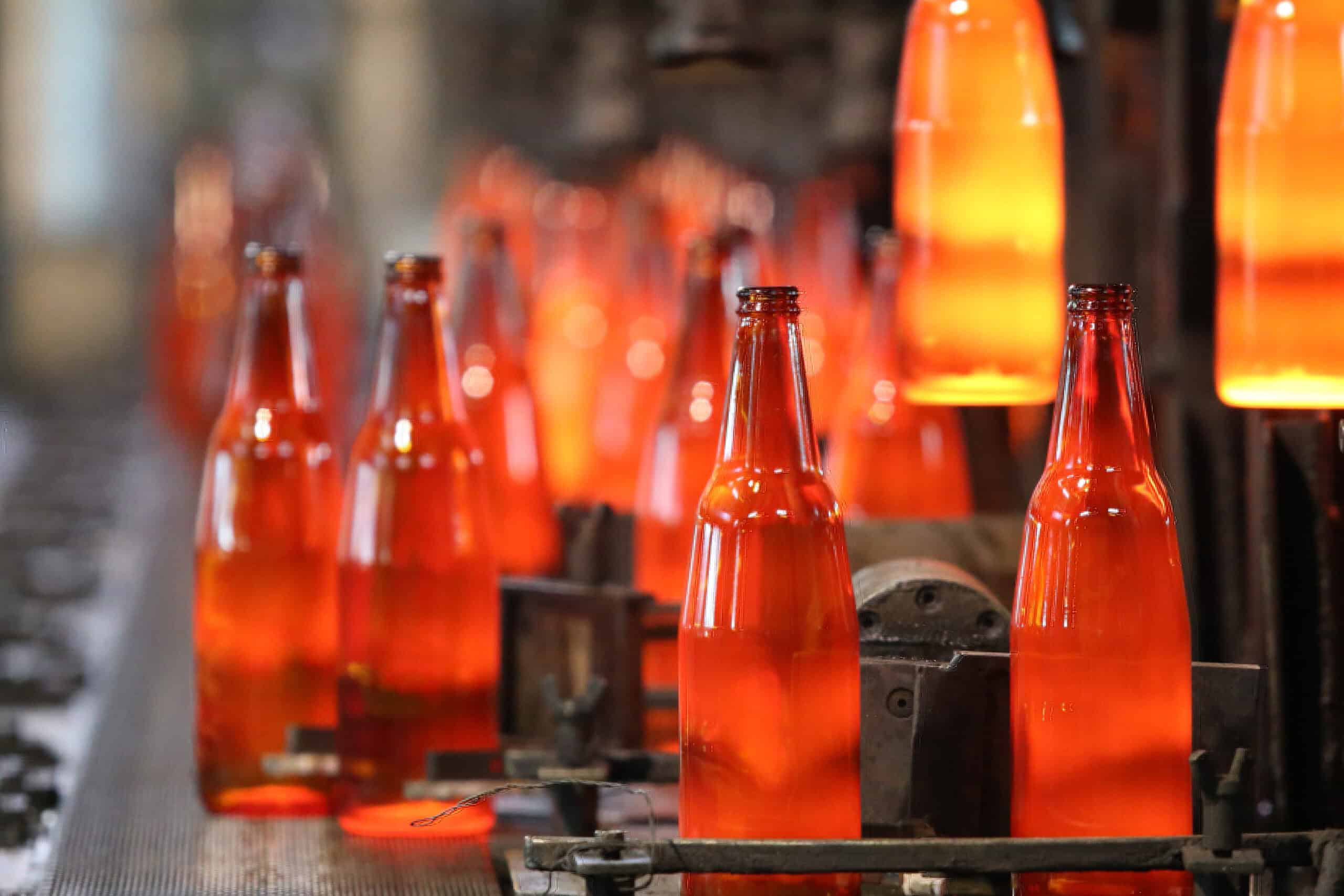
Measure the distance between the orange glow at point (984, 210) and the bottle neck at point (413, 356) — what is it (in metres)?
0.35

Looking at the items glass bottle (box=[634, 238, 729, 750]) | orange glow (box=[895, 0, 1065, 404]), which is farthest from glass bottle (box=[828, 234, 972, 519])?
orange glow (box=[895, 0, 1065, 404])

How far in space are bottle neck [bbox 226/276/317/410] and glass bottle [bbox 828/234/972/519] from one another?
563mm

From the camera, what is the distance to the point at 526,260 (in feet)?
11.8

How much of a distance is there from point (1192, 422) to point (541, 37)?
2.76 metres

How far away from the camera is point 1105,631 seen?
0.98 m

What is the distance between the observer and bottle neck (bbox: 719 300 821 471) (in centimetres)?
102

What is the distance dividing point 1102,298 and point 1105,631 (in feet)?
0.57

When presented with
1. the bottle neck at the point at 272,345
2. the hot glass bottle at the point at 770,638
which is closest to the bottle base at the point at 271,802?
the bottle neck at the point at 272,345

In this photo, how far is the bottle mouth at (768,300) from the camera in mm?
1016

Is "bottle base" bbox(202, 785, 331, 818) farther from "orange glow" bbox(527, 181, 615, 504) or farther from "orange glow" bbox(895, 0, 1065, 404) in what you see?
"orange glow" bbox(527, 181, 615, 504)

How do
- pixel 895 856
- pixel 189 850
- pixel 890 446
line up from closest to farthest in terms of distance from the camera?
pixel 895 856
pixel 189 850
pixel 890 446

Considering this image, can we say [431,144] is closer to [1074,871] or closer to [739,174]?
[739,174]

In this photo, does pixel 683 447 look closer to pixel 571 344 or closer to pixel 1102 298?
pixel 1102 298

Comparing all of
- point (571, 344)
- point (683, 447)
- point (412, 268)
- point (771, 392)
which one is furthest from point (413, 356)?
point (571, 344)
